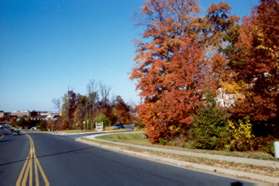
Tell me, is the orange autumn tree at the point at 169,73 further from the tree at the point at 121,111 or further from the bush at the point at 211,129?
the tree at the point at 121,111

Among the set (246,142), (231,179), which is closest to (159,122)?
(246,142)

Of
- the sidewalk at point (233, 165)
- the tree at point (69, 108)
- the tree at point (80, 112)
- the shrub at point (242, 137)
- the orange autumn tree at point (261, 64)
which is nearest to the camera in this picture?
the sidewalk at point (233, 165)

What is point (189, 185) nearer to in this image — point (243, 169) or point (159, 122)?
point (243, 169)

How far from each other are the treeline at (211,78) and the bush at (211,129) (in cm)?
7

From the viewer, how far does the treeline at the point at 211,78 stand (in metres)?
20.4

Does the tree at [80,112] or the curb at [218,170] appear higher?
the tree at [80,112]

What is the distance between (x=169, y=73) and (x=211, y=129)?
27.1 ft

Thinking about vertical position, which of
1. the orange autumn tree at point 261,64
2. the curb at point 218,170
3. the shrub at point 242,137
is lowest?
the curb at point 218,170

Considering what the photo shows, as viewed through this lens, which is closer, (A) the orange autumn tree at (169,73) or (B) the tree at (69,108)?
(A) the orange autumn tree at (169,73)

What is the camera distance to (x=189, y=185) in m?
10.2

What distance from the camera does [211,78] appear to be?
28672 millimetres

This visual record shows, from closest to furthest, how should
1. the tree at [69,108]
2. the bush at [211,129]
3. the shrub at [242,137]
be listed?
1. the shrub at [242,137]
2. the bush at [211,129]
3. the tree at [69,108]

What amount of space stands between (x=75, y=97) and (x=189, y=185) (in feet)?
342

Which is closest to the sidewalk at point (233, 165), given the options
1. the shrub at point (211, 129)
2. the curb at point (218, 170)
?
the curb at point (218, 170)
